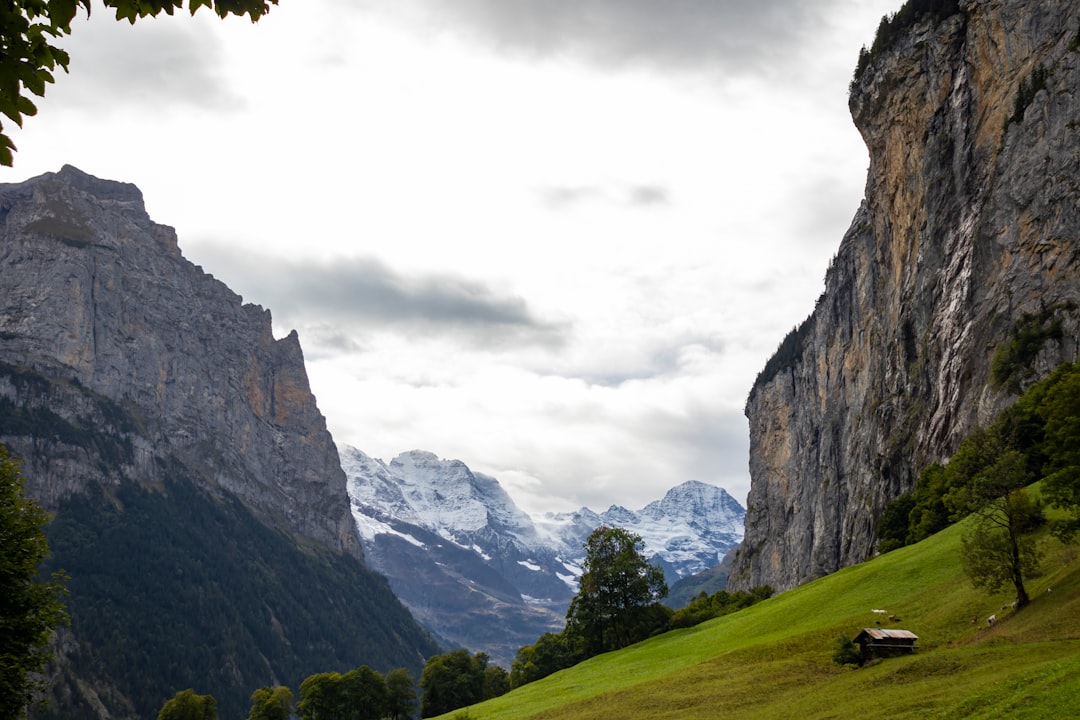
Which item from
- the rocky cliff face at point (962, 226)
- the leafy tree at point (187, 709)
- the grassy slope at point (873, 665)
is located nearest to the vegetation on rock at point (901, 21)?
the rocky cliff face at point (962, 226)

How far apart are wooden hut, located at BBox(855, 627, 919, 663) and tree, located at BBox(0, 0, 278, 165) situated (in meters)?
41.9

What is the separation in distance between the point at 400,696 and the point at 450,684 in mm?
10038

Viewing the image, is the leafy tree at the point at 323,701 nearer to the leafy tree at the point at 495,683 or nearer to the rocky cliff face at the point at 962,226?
the leafy tree at the point at 495,683

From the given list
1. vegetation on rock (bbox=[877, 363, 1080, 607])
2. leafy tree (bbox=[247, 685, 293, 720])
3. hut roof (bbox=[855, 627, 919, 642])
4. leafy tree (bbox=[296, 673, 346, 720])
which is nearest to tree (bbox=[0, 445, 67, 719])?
hut roof (bbox=[855, 627, 919, 642])

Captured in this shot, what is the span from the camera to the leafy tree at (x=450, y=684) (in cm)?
11388

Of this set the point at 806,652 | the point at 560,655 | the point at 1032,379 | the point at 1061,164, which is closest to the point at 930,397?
the point at 1032,379

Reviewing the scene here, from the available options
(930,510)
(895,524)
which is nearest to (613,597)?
(895,524)

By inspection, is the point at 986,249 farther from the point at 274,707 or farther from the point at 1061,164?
the point at 274,707

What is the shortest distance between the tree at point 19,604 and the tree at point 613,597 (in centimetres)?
7435

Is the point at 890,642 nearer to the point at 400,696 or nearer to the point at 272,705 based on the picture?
the point at 400,696

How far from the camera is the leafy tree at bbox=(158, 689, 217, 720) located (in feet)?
364

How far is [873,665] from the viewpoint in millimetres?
39531

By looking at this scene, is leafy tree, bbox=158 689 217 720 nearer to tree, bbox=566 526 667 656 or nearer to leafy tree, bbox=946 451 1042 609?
tree, bbox=566 526 667 656

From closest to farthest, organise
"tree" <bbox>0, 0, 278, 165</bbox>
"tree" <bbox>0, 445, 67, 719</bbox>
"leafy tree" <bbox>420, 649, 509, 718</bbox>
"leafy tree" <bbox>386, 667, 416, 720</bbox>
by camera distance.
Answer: "tree" <bbox>0, 0, 278, 165</bbox>
"tree" <bbox>0, 445, 67, 719</bbox>
"leafy tree" <bbox>420, 649, 509, 718</bbox>
"leafy tree" <bbox>386, 667, 416, 720</bbox>
